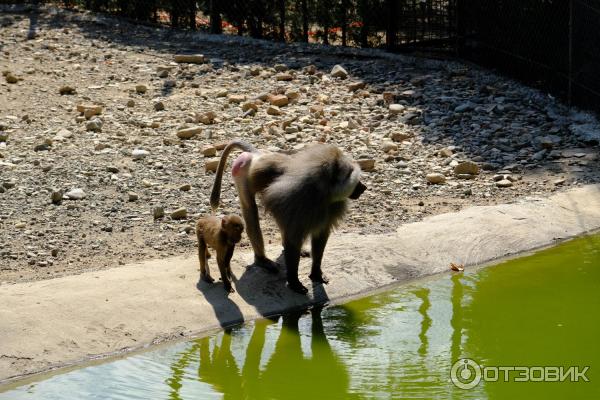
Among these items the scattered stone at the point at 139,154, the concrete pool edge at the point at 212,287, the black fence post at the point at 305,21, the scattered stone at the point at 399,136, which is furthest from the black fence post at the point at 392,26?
the concrete pool edge at the point at 212,287

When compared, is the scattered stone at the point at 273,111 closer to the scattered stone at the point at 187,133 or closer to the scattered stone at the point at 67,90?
the scattered stone at the point at 187,133

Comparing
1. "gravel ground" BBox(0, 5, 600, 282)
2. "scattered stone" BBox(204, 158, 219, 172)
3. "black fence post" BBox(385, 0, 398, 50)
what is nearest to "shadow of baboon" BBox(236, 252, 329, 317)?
"gravel ground" BBox(0, 5, 600, 282)

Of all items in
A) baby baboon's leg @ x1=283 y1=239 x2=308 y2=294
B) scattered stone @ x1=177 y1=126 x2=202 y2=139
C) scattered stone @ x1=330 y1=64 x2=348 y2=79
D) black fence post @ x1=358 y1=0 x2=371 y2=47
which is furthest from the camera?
black fence post @ x1=358 y1=0 x2=371 y2=47

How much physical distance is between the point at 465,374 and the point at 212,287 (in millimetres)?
2091

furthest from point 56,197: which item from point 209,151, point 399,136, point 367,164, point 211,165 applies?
point 399,136

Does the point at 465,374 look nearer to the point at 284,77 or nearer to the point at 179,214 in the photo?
the point at 179,214

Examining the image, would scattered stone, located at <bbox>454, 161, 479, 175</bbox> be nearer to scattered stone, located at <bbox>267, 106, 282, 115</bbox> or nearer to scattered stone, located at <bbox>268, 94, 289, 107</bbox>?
scattered stone, located at <bbox>267, 106, 282, 115</bbox>

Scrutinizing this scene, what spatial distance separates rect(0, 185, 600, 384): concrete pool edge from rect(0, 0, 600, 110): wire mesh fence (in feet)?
11.9

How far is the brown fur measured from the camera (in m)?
6.81

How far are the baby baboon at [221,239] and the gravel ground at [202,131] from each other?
0.75 metres

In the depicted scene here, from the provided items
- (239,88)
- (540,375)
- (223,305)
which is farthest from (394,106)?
(540,375)

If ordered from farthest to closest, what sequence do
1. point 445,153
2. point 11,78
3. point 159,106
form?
point 11,78
point 159,106
point 445,153

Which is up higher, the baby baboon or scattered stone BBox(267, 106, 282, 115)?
scattered stone BBox(267, 106, 282, 115)

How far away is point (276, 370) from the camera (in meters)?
6.15
